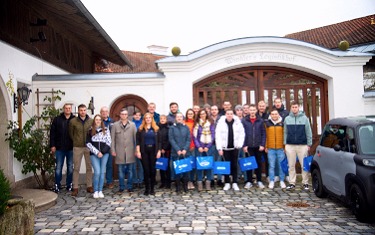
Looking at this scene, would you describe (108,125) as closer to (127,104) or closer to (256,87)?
(127,104)

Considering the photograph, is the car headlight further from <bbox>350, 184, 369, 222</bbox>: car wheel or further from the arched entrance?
the arched entrance

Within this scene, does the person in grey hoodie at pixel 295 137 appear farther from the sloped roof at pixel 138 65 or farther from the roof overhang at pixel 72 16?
the sloped roof at pixel 138 65

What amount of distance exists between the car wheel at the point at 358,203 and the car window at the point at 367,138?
2.07 feet

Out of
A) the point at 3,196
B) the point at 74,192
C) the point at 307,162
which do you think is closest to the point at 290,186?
the point at 307,162

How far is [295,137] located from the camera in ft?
29.3

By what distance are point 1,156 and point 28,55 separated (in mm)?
2868

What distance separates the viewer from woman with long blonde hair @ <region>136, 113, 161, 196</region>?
344 inches

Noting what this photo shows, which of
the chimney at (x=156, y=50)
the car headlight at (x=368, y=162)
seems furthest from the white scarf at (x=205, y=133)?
the chimney at (x=156, y=50)

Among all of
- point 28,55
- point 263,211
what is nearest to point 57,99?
point 28,55

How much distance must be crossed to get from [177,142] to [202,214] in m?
2.31

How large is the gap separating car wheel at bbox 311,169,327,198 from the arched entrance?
3.40 meters

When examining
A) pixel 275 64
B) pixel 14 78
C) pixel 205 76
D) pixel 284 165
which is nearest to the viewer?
pixel 284 165

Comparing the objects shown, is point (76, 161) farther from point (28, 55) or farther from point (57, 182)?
point (28, 55)

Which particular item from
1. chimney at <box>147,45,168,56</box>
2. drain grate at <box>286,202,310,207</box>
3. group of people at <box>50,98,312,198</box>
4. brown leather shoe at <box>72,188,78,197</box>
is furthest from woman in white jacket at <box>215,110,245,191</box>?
chimney at <box>147,45,168,56</box>
